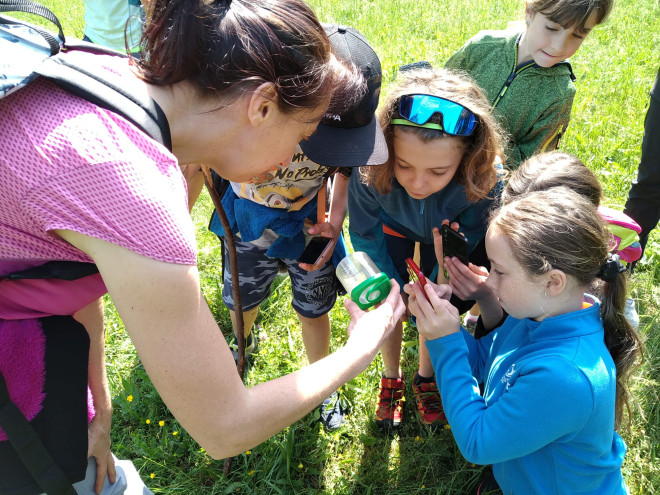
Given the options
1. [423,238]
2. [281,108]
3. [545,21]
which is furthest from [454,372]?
[545,21]

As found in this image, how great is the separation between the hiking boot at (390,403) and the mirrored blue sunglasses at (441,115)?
1.26m

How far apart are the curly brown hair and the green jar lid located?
0.52m

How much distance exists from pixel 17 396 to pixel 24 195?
18.4 inches

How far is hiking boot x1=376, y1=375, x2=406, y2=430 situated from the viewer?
2535 mm

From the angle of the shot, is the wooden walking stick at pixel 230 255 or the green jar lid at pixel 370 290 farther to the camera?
the wooden walking stick at pixel 230 255

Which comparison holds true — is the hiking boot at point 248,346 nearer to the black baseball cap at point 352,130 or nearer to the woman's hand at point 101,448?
the woman's hand at point 101,448

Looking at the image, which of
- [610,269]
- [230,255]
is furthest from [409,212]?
[610,269]

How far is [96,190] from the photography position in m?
0.87

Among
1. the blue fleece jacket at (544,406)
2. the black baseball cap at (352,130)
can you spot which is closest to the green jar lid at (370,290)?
the blue fleece jacket at (544,406)

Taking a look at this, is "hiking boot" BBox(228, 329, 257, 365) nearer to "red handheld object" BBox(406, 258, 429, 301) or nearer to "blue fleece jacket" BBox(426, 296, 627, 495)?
"red handheld object" BBox(406, 258, 429, 301)

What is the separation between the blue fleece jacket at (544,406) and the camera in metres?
1.48

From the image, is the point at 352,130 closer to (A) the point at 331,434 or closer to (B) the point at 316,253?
(B) the point at 316,253

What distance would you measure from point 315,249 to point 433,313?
67cm

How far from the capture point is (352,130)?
69.5 inches
